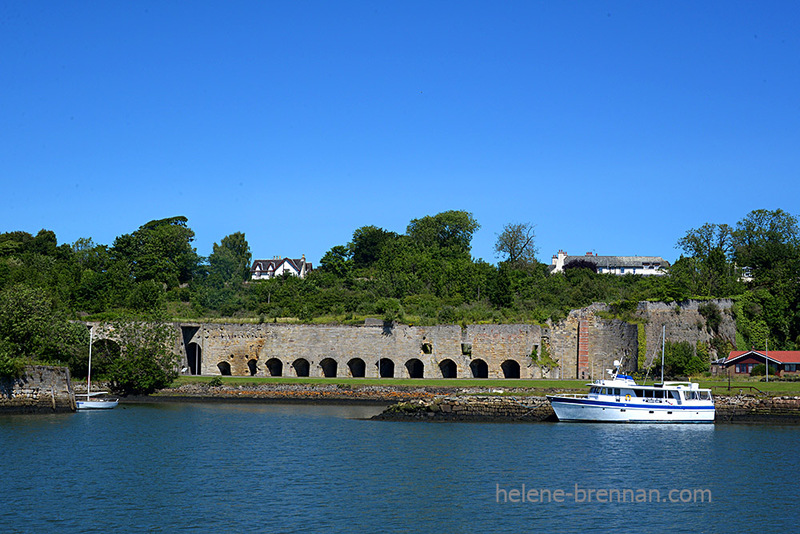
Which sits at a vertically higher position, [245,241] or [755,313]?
[245,241]

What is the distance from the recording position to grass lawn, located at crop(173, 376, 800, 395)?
3631 centimetres

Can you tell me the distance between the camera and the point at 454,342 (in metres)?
47.0

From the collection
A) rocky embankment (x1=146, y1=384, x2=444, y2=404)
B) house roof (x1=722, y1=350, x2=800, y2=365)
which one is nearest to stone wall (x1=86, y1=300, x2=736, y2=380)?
house roof (x1=722, y1=350, x2=800, y2=365)

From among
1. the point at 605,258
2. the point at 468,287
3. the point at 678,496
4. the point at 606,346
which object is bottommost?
the point at 678,496

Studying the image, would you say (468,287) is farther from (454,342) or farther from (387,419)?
(387,419)

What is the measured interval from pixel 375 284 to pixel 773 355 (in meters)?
30.0

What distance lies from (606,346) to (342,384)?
15.0 meters

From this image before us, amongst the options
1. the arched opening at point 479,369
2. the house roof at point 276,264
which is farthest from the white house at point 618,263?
the arched opening at point 479,369

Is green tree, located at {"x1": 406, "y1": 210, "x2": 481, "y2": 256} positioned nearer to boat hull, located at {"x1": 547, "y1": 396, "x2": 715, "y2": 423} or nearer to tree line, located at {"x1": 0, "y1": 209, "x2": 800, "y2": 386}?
tree line, located at {"x1": 0, "y1": 209, "x2": 800, "y2": 386}

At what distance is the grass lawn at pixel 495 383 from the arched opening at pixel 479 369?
305 centimetres

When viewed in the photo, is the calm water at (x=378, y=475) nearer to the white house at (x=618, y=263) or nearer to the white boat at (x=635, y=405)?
the white boat at (x=635, y=405)

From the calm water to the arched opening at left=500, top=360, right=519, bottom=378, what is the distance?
14.1 metres

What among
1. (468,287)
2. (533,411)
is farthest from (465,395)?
(468,287)

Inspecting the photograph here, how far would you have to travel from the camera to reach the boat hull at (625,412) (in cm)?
3366
